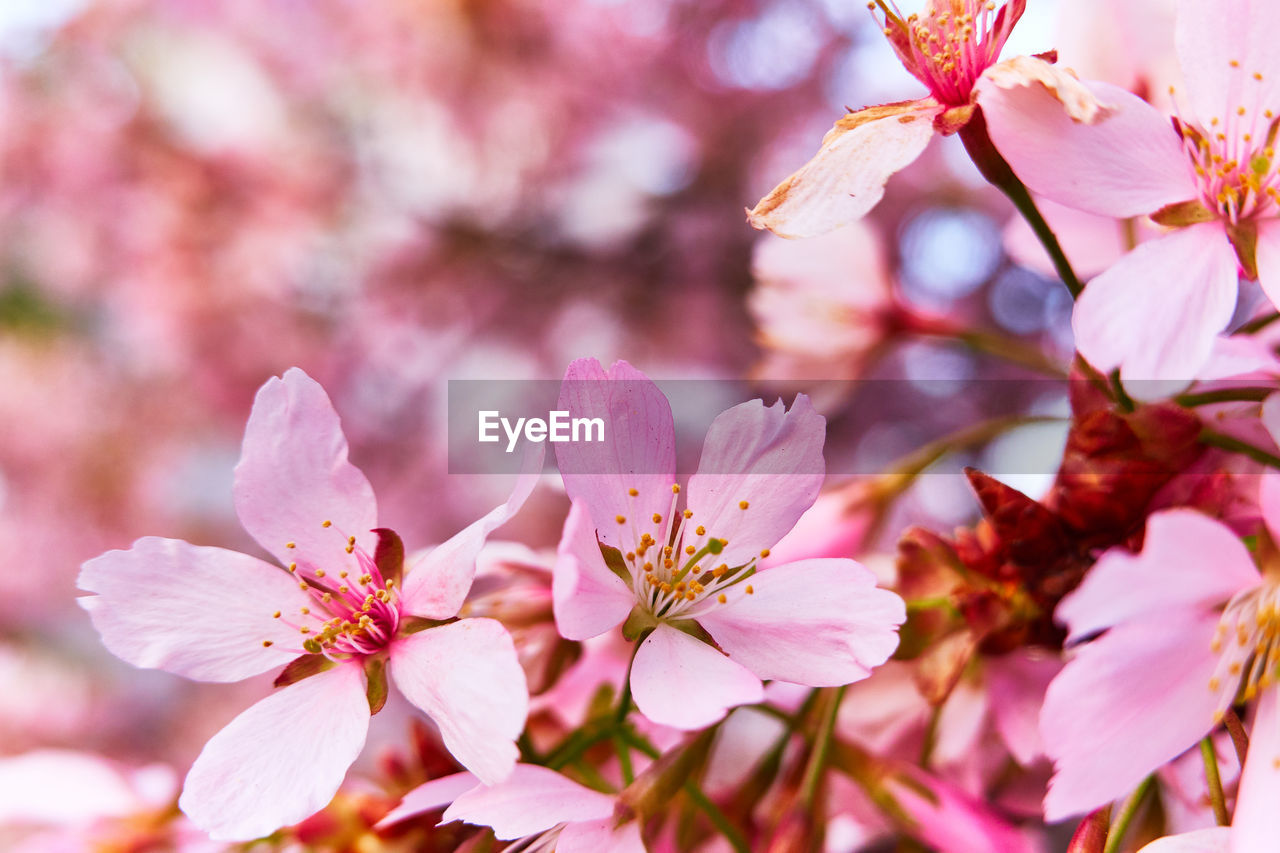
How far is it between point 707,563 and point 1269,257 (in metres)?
0.22

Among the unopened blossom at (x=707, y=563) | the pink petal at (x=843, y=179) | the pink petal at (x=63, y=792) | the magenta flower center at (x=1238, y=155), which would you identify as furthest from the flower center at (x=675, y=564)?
the pink petal at (x=63, y=792)

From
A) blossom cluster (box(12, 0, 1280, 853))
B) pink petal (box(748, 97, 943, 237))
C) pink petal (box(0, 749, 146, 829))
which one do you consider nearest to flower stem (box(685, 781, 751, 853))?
blossom cluster (box(12, 0, 1280, 853))

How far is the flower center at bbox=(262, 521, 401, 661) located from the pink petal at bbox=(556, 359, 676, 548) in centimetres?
9

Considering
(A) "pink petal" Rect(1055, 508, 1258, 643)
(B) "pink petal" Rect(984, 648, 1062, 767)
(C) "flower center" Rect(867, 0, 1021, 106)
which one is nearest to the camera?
(A) "pink petal" Rect(1055, 508, 1258, 643)

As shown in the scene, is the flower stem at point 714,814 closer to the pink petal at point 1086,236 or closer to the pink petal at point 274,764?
the pink petal at point 274,764

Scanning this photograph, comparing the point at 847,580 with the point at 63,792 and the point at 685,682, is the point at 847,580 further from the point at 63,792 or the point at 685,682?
the point at 63,792

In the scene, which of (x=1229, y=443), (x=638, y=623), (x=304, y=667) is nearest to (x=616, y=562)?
(x=638, y=623)

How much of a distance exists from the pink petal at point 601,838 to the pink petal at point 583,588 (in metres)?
0.07

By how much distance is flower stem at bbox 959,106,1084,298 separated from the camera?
346 millimetres

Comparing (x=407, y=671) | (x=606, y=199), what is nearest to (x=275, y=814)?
(x=407, y=671)

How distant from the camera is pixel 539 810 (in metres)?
0.30

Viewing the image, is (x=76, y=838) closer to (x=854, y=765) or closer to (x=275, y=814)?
(x=275, y=814)

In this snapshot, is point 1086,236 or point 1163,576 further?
point 1086,236

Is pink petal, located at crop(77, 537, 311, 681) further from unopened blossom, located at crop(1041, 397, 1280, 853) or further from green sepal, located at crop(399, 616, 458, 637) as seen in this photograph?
unopened blossom, located at crop(1041, 397, 1280, 853)
